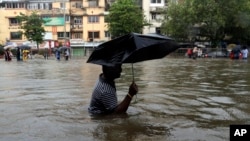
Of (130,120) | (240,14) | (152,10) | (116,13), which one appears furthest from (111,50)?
(152,10)

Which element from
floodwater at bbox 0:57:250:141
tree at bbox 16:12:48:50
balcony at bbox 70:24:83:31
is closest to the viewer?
floodwater at bbox 0:57:250:141

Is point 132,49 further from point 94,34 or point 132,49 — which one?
point 94,34

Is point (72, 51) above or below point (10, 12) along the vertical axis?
below

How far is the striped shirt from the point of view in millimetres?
A: 6145

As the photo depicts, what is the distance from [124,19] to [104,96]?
45.9 meters

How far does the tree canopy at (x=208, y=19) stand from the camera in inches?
1706

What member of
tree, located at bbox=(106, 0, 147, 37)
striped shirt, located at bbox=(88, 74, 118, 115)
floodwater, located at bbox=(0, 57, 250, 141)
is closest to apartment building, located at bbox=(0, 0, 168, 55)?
tree, located at bbox=(106, 0, 147, 37)

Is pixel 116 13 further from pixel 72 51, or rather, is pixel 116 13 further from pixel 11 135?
pixel 11 135

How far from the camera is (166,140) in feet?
16.4

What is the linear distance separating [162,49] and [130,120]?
4.27 ft

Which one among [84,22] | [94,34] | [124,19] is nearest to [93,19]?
[84,22]

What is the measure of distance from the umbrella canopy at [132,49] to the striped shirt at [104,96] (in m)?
0.39

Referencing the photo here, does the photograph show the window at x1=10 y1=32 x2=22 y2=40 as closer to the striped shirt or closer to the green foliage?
the green foliage

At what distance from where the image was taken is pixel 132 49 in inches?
228
